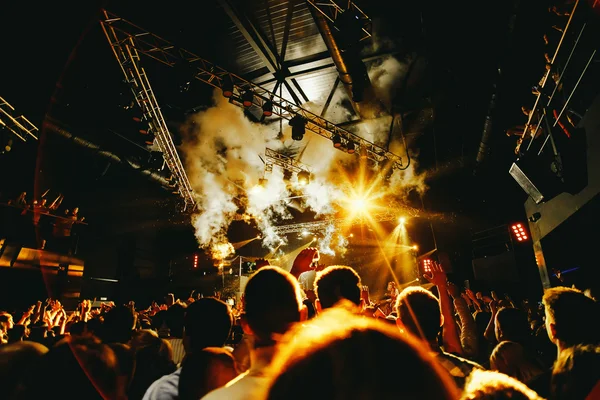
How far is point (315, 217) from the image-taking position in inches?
595

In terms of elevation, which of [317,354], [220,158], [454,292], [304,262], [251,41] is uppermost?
[251,41]

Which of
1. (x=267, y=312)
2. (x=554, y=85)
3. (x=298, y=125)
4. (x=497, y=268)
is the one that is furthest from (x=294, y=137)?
(x=497, y=268)

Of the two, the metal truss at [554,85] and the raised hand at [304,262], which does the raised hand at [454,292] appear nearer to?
the raised hand at [304,262]

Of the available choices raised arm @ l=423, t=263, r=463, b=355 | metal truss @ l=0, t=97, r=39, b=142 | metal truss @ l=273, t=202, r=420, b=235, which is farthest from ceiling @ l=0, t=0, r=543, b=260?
raised arm @ l=423, t=263, r=463, b=355

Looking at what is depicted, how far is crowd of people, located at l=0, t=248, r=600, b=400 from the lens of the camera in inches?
22.0

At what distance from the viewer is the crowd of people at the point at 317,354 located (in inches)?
22.0

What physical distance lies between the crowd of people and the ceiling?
503 cm

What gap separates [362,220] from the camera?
1432 cm

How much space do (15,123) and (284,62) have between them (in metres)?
6.80

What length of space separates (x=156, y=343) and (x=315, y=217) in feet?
41.5

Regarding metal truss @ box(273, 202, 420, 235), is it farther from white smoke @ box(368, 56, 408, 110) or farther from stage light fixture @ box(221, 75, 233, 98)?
stage light fixture @ box(221, 75, 233, 98)

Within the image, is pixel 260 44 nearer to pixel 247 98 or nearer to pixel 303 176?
pixel 247 98

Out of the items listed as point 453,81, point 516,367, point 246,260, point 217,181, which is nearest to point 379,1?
point 453,81

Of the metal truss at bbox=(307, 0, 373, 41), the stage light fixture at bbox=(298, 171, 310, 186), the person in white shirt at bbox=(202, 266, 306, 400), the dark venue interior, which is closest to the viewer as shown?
the person in white shirt at bbox=(202, 266, 306, 400)
